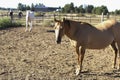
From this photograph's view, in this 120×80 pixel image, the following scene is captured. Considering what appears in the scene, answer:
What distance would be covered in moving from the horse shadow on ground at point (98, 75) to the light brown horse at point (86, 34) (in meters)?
0.19

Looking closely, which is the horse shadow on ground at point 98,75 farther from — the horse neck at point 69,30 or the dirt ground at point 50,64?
the horse neck at point 69,30

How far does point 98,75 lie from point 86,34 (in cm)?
108

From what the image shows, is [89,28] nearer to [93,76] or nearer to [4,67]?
[93,76]

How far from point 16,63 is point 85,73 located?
7.02ft

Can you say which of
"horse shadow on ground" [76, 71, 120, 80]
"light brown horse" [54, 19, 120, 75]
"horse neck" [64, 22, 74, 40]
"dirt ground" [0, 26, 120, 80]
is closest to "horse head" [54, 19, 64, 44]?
"light brown horse" [54, 19, 120, 75]

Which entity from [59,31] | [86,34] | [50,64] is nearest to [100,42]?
[86,34]

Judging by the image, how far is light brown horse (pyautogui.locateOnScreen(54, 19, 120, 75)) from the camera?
7030 mm

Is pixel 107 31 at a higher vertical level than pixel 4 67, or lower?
higher

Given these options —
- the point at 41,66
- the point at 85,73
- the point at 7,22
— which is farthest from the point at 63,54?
the point at 7,22

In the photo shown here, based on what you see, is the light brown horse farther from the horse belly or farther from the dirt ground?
the dirt ground

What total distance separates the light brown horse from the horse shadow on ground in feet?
0.64

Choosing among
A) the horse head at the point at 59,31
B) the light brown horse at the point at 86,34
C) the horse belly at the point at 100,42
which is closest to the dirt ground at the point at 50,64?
the light brown horse at the point at 86,34

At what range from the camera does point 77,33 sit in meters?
7.30

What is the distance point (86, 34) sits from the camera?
7383 mm
